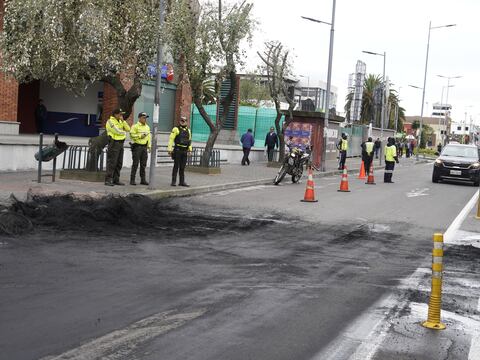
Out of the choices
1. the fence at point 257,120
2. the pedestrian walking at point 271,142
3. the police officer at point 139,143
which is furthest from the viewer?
the fence at point 257,120

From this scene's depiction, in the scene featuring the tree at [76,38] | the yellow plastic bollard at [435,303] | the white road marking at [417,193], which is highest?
the tree at [76,38]

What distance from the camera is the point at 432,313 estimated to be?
6035 millimetres

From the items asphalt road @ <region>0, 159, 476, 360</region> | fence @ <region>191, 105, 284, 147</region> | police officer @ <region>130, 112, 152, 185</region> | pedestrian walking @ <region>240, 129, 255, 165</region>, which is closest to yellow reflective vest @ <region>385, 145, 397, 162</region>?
pedestrian walking @ <region>240, 129, 255, 165</region>

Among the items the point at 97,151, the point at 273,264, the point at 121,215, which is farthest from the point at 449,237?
the point at 97,151

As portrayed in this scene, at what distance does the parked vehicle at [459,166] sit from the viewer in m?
26.5

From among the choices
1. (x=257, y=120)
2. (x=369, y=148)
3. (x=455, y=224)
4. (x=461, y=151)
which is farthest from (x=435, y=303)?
(x=257, y=120)

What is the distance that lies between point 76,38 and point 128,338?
12.1m

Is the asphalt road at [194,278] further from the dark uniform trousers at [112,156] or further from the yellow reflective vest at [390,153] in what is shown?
the yellow reflective vest at [390,153]

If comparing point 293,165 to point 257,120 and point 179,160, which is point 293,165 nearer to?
point 179,160

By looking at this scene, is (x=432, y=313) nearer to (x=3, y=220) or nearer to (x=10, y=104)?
(x=3, y=220)

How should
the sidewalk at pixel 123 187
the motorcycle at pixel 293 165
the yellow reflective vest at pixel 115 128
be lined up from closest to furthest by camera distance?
1. the sidewalk at pixel 123 187
2. the yellow reflective vest at pixel 115 128
3. the motorcycle at pixel 293 165

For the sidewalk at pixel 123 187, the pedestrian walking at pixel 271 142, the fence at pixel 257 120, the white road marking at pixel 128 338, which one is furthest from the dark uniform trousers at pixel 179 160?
the fence at pixel 257 120

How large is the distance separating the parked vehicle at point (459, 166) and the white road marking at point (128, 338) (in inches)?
887

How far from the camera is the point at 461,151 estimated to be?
27922 millimetres
